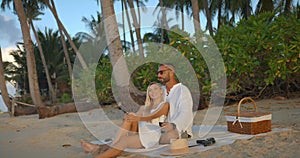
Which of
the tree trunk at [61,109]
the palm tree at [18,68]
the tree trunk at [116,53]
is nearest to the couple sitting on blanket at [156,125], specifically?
the tree trunk at [116,53]

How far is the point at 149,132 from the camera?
10.6ft

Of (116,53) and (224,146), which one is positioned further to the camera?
(116,53)

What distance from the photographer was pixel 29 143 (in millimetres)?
4281

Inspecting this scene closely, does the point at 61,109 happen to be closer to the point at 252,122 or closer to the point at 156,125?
the point at 156,125

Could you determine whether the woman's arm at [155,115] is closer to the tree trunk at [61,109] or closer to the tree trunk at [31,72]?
the tree trunk at [61,109]

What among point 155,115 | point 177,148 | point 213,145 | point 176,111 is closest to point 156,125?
point 155,115

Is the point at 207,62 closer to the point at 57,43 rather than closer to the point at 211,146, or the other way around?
the point at 211,146

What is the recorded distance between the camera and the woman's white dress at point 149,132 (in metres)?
3.22

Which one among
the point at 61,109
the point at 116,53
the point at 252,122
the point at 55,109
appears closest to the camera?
the point at 252,122

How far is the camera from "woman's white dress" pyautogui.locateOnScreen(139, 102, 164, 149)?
322cm

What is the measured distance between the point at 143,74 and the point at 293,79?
332 cm

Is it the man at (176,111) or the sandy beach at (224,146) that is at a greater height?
the man at (176,111)

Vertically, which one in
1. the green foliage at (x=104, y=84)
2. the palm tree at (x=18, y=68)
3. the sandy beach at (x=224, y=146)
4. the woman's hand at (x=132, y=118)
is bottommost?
the sandy beach at (x=224, y=146)

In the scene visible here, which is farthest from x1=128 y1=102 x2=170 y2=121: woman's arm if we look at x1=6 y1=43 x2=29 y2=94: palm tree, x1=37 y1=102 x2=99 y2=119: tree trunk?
x1=6 y1=43 x2=29 y2=94: palm tree
